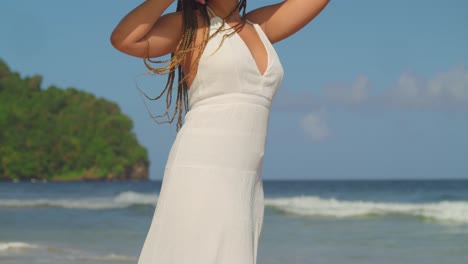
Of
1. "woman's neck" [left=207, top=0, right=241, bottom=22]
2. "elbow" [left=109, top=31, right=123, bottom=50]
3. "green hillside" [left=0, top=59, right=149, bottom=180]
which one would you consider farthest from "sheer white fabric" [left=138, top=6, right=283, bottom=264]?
"green hillside" [left=0, top=59, right=149, bottom=180]

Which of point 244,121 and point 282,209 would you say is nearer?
point 244,121

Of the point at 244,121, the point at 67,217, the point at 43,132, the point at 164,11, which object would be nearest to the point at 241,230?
the point at 244,121

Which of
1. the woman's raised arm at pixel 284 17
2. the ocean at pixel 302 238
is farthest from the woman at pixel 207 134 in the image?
the ocean at pixel 302 238

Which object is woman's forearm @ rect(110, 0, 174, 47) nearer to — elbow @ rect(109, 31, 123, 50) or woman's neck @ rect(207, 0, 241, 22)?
elbow @ rect(109, 31, 123, 50)

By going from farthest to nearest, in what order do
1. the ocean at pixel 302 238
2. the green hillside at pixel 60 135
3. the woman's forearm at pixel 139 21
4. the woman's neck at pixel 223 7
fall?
the green hillside at pixel 60 135
the ocean at pixel 302 238
the woman's neck at pixel 223 7
the woman's forearm at pixel 139 21

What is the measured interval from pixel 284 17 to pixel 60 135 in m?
64.7

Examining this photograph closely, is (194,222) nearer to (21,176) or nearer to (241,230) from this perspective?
(241,230)

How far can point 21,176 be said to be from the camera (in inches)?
2520

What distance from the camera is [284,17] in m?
2.25

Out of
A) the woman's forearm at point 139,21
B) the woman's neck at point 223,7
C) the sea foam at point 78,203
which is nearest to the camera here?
the woman's forearm at point 139,21

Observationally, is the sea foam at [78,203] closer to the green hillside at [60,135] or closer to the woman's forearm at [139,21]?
the woman's forearm at [139,21]

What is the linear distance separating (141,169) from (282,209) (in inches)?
2125

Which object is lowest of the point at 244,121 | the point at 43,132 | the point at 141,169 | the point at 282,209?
the point at 141,169

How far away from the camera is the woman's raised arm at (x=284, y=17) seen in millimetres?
2230
